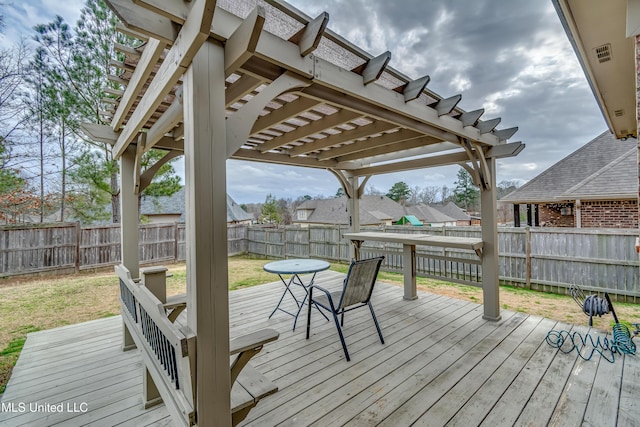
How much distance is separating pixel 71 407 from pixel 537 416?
3.28 metres

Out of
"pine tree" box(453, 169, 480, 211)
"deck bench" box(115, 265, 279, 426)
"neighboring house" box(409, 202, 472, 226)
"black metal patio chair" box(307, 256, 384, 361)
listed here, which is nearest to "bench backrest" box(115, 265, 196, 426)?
"deck bench" box(115, 265, 279, 426)

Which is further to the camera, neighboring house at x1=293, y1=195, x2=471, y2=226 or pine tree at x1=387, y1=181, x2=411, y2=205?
pine tree at x1=387, y1=181, x2=411, y2=205

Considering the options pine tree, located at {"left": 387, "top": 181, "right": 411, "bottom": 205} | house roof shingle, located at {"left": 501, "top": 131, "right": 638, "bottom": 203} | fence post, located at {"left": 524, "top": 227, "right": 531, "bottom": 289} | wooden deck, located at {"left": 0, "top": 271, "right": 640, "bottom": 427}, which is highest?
pine tree, located at {"left": 387, "top": 181, "right": 411, "bottom": 205}

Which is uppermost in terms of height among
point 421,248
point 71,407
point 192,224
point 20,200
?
point 20,200

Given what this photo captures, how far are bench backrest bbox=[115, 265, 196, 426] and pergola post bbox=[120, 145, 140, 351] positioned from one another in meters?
1.02

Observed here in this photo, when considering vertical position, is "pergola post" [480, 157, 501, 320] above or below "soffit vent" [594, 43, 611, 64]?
below

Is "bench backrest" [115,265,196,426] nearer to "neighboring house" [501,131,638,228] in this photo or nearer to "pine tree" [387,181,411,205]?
"neighboring house" [501,131,638,228]

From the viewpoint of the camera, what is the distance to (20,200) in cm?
730

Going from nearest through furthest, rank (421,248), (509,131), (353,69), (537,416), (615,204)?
(537,416)
(353,69)
(509,131)
(615,204)
(421,248)

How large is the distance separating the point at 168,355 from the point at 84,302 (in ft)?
15.5

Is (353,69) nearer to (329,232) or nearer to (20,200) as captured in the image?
(329,232)

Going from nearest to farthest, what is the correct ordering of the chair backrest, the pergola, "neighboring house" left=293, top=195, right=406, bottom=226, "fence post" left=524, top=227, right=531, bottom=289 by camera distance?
the pergola < the chair backrest < "fence post" left=524, top=227, right=531, bottom=289 < "neighboring house" left=293, top=195, right=406, bottom=226

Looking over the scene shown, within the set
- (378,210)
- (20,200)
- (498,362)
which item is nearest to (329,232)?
(498,362)

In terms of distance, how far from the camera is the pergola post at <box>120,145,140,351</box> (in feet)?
9.46
